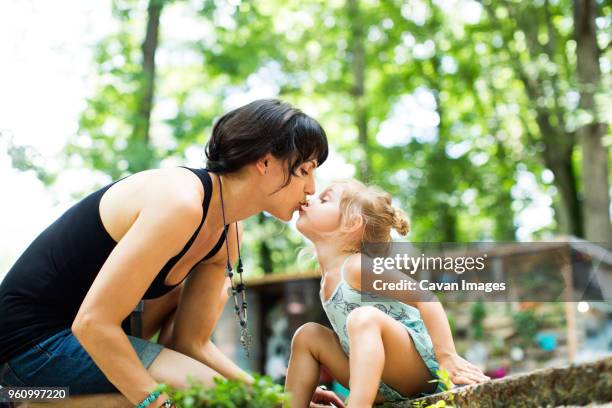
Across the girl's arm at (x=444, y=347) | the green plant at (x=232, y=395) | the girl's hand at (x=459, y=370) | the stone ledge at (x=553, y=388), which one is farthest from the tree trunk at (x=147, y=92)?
the green plant at (x=232, y=395)

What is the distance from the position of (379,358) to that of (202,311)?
760 mm

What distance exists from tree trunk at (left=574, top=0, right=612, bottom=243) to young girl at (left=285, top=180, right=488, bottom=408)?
7626mm

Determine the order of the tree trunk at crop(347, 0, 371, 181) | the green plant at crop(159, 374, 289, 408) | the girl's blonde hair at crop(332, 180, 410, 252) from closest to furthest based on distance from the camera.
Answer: the green plant at crop(159, 374, 289, 408) < the girl's blonde hair at crop(332, 180, 410, 252) < the tree trunk at crop(347, 0, 371, 181)

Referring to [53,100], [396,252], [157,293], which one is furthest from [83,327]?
[53,100]

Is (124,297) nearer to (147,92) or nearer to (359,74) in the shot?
(147,92)

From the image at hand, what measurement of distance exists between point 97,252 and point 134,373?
0.46m

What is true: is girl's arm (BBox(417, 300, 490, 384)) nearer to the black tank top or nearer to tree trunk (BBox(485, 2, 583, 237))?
the black tank top

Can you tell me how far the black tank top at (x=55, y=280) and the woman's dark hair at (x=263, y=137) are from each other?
13 cm

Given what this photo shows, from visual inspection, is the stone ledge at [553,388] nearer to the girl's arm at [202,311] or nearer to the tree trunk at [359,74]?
the girl's arm at [202,311]

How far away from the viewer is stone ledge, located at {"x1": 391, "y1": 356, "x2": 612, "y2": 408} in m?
1.59

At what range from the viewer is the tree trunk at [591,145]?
9469 millimetres

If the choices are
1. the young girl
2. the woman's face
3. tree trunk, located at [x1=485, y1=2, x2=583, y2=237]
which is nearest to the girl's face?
the young girl

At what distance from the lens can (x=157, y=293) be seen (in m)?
2.32

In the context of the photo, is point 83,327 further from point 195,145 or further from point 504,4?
point 504,4
